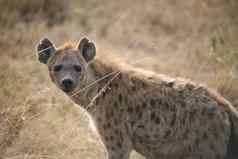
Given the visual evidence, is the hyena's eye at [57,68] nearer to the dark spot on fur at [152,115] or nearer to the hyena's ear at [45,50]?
the hyena's ear at [45,50]

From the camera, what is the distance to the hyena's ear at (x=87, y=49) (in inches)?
296

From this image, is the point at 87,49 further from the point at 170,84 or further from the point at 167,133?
the point at 167,133

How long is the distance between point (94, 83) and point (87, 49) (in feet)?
1.12

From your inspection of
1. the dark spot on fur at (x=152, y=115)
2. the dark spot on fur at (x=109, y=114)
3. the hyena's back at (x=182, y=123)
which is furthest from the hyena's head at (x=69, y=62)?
the dark spot on fur at (x=152, y=115)

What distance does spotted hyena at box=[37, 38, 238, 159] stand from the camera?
6969 mm

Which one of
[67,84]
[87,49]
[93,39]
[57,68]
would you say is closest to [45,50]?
[57,68]

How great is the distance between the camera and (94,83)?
742 cm

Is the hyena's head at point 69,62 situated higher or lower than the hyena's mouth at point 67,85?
higher

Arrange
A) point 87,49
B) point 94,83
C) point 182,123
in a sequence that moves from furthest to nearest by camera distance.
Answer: point 87,49 < point 94,83 < point 182,123

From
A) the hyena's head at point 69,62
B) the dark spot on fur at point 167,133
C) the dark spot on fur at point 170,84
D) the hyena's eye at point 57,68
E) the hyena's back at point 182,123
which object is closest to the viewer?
the hyena's back at point 182,123

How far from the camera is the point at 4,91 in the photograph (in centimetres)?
794

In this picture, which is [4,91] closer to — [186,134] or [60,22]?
[186,134]

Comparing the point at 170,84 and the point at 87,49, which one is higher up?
the point at 87,49

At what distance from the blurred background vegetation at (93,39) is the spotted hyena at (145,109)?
377 mm
